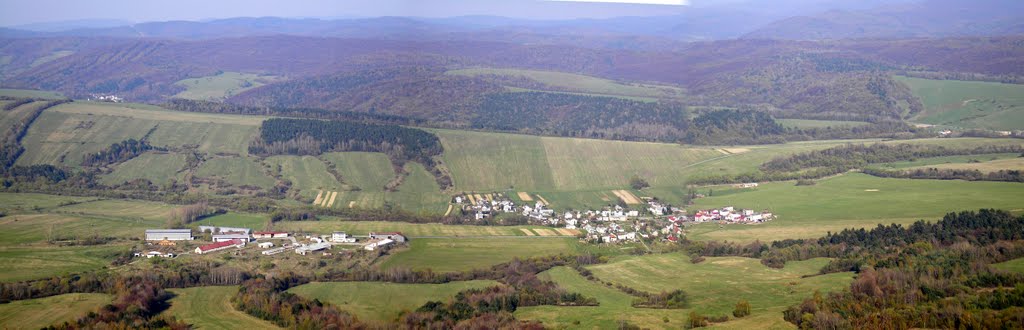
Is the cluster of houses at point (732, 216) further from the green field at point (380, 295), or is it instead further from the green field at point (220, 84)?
the green field at point (220, 84)

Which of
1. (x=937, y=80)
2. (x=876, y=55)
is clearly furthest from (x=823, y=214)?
(x=876, y=55)

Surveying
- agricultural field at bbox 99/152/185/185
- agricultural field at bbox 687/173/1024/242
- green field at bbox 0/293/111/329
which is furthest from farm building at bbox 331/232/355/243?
agricultural field at bbox 99/152/185/185

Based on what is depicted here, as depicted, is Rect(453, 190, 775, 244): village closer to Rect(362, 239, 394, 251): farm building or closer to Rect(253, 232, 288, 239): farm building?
Rect(362, 239, 394, 251): farm building

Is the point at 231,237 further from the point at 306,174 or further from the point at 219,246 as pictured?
the point at 306,174

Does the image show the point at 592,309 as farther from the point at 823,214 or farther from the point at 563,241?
the point at 823,214

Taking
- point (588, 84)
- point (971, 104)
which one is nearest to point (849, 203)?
point (971, 104)

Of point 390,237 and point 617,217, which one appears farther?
point 617,217
